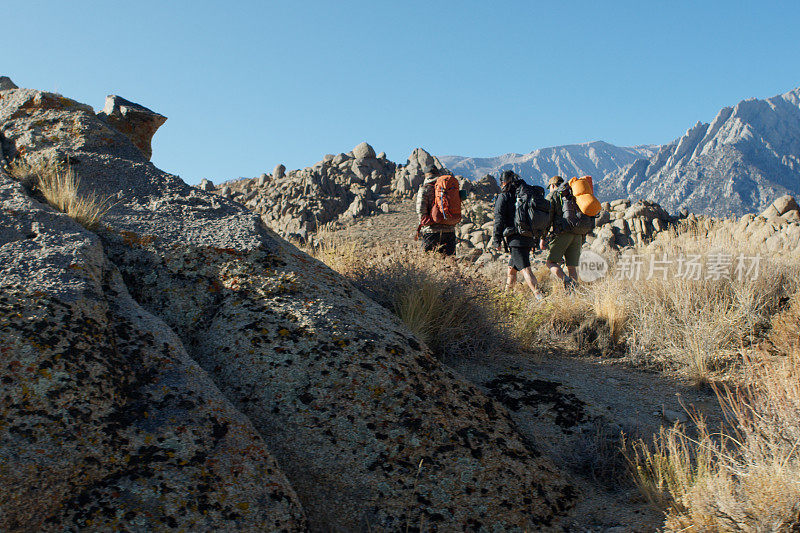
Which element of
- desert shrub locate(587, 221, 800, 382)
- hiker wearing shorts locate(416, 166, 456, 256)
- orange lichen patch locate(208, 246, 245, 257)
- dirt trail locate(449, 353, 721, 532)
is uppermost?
hiker wearing shorts locate(416, 166, 456, 256)

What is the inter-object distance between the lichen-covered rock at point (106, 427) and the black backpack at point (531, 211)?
552 centimetres

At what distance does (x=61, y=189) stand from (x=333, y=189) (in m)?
27.8

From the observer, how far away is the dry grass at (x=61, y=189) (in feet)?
10.2

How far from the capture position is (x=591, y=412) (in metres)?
3.17

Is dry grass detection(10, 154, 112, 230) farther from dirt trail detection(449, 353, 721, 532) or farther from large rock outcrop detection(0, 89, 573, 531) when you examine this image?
dirt trail detection(449, 353, 721, 532)

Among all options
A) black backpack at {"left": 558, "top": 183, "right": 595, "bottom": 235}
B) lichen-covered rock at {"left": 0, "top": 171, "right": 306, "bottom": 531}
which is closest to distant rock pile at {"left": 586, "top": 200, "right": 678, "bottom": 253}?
black backpack at {"left": 558, "top": 183, "right": 595, "bottom": 235}

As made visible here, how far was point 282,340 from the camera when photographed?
99.0 inches

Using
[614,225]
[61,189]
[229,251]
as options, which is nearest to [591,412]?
[229,251]

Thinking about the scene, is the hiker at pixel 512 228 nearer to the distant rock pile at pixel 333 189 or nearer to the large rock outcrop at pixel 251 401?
the large rock outcrop at pixel 251 401

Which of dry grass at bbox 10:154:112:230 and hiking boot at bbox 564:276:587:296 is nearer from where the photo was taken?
dry grass at bbox 10:154:112:230

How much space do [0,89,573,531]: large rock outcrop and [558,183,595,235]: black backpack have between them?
504 centimetres

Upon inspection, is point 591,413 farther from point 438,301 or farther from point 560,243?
point 560,243

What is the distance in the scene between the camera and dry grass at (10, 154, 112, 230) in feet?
10.2

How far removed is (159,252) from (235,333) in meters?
0.80
